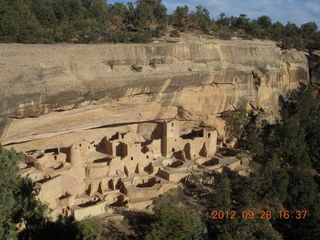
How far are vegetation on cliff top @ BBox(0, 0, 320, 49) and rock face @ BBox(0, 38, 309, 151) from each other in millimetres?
2626

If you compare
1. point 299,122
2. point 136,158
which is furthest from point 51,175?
point 299,122

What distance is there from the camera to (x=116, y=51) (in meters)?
15.1

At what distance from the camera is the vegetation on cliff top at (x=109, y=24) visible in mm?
18172

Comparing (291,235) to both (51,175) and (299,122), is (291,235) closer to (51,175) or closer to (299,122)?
(299,122)

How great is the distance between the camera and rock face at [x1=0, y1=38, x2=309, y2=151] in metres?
12.5

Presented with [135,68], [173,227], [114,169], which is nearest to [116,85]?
[135,68]

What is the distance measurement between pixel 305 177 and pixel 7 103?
14778 millimetres
